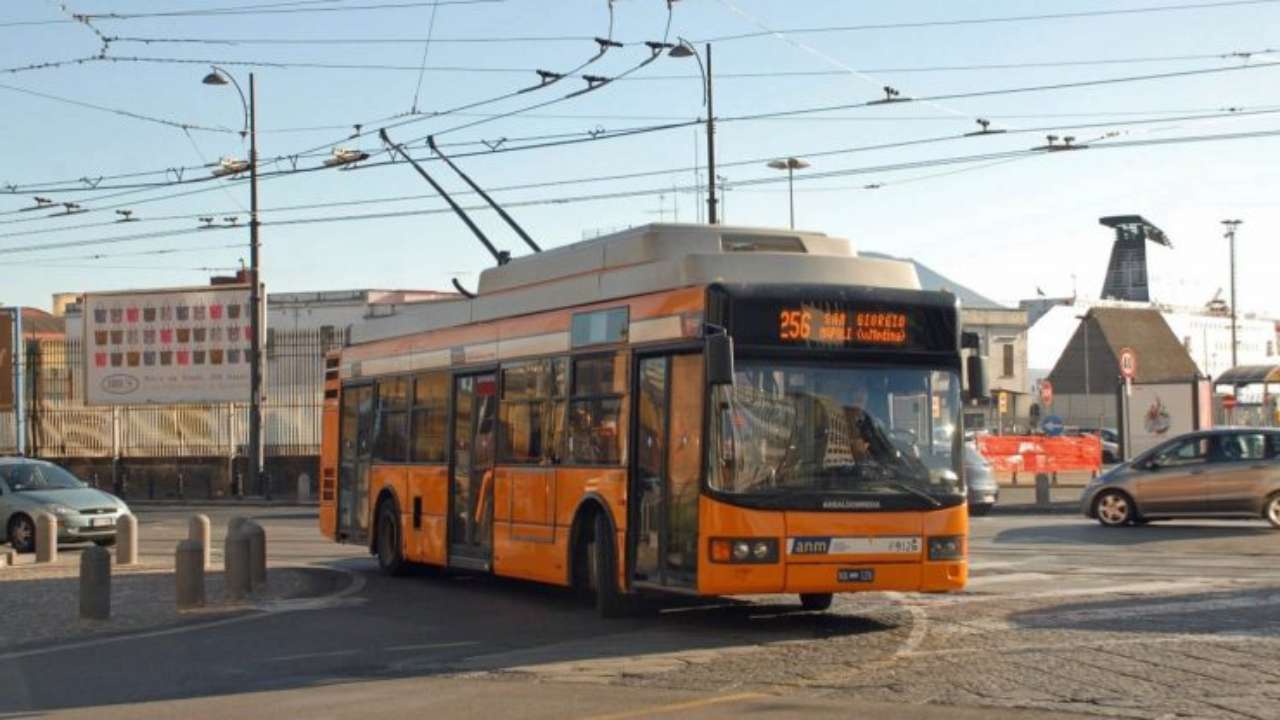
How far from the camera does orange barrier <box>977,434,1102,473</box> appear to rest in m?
44.6

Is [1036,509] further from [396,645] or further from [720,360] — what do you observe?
[720,360]

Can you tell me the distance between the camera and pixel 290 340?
50.9 meters

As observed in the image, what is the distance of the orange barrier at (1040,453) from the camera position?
44625 millimetres

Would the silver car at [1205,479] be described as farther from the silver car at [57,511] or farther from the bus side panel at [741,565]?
the silver car at [57,511]

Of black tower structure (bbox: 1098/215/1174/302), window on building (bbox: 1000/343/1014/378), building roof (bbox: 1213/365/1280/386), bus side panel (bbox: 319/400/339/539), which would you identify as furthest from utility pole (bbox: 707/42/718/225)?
black tower structure (bbox: 1098/215/1174/302)

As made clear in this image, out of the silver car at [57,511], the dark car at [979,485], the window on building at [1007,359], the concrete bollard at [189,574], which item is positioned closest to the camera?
the concrete bollard at [189,574]

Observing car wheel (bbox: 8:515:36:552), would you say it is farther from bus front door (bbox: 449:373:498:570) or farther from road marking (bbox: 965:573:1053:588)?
road marking (bbox: 965:573:1053:588)

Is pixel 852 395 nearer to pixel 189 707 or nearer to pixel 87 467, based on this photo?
pixel 189 707

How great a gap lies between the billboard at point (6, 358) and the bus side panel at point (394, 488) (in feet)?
93.5

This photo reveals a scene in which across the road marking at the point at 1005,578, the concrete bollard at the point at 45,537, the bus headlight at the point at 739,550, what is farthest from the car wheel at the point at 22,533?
the bus headlight at the point at 739,550

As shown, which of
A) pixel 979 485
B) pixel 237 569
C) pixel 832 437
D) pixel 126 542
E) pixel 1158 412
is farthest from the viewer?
pixel 1158 412

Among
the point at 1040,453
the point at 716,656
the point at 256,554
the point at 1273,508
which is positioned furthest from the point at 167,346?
the point at 716,656

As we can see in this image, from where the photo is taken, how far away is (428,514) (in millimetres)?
19453

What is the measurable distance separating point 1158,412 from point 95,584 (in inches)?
1542
